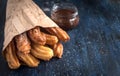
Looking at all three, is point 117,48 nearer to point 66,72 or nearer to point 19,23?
point 66,72

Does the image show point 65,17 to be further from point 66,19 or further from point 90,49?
point 90,49

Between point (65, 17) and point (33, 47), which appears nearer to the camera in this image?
point (33, 47)

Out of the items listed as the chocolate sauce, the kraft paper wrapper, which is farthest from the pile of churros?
the chocolate sauce

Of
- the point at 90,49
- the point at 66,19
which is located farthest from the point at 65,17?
the point at 90,49

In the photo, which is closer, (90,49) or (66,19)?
(90,49)

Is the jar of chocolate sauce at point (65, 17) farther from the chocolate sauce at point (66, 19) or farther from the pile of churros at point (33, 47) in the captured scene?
the pile of churros at point (33, 47)

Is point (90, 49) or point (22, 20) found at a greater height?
point (22, 20)

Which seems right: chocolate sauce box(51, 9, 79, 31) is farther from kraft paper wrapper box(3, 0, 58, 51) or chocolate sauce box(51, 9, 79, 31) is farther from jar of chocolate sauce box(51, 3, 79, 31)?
kraft paper wrapper box(3, 0, 58, 51)
